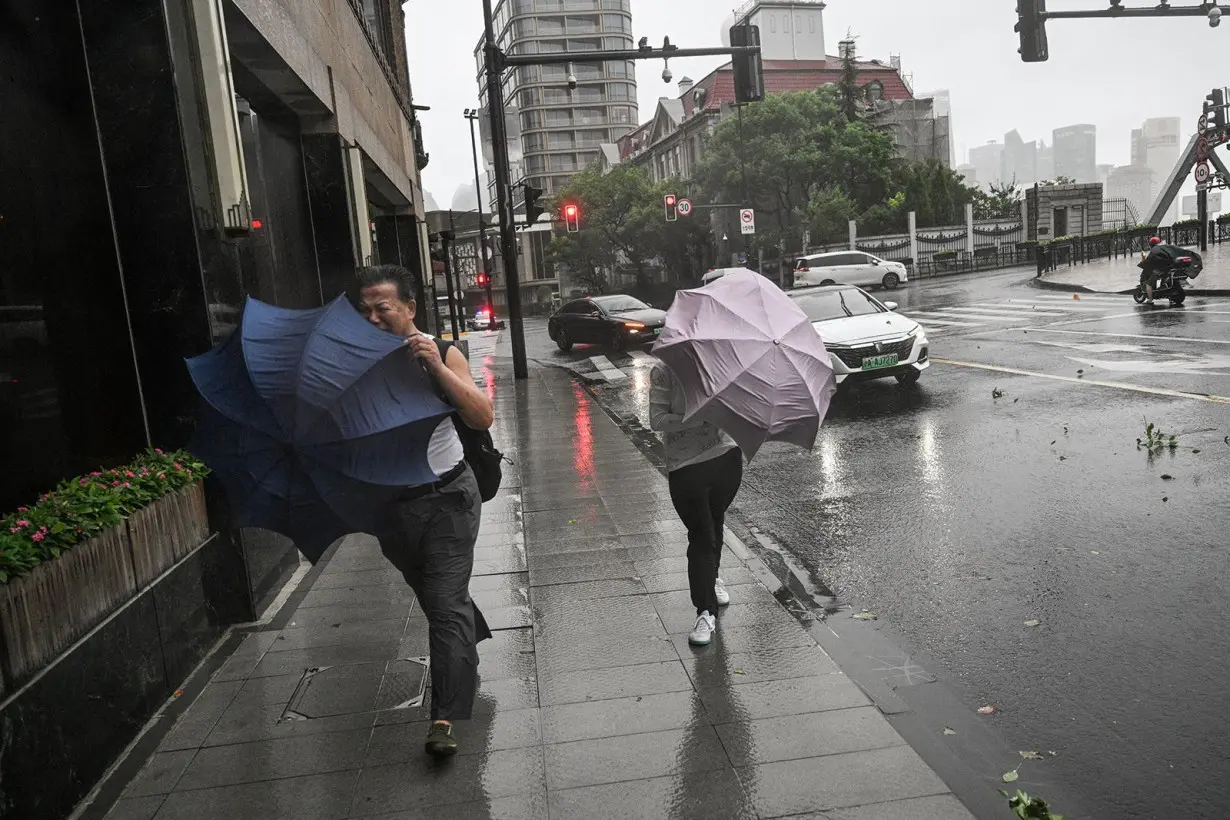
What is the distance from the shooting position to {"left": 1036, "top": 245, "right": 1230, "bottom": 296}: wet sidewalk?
971 inches

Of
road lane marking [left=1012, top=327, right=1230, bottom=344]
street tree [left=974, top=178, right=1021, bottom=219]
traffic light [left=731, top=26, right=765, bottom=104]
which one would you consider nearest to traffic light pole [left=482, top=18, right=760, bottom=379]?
traffic light [left=731, top=26, right=765, bottom=104]

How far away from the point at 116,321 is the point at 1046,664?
16.7 ft

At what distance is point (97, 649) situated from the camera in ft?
12.5

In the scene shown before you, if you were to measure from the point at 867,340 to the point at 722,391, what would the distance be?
9.28 m

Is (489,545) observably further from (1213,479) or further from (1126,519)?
(1213,479)

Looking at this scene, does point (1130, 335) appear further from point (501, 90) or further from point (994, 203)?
point (994, 203)

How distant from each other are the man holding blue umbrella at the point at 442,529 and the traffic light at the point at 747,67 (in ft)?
44.7

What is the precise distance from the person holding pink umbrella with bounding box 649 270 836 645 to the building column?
6.74 metres

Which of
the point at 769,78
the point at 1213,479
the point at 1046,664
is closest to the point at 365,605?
the point at 1046,664

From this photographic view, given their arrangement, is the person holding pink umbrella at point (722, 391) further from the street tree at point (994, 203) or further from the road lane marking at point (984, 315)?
the street tree at point (994, 203)

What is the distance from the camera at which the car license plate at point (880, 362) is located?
13.0 metres

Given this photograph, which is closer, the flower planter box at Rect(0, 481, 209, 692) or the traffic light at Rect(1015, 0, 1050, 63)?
the flower planter box at Rect(0, 481, 209, 692)

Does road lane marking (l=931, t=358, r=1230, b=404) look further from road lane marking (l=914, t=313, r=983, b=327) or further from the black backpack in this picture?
the black backpack

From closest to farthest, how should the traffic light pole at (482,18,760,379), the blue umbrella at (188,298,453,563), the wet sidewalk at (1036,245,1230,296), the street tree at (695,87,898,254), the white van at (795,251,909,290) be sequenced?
the blue umbrella at (188,298,453,563)
the traffic light pole at (482,18,760,379)
the wet sidewalk at (1036,245,1230,296)
the white van at (795,251,909,290)
the street tree at (695,87,898,254)
